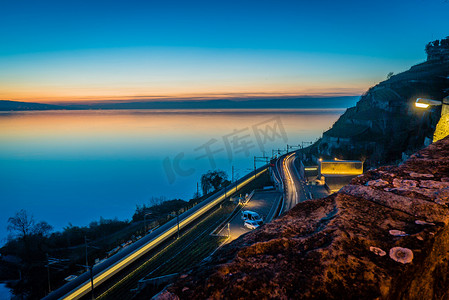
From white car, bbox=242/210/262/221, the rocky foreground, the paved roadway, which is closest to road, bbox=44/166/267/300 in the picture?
the paved roadway

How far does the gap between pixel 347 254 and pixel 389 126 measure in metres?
60.2

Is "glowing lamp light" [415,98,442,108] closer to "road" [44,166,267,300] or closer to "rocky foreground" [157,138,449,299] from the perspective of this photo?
"rocky foreground" [157,138,449,299]

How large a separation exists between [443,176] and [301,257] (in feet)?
6.14

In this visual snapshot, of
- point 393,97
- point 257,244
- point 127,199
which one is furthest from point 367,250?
point 127,199

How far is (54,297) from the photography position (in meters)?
16.3

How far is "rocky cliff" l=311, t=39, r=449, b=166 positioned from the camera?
47.8 meters

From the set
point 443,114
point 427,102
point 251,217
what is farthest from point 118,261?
point 443,114

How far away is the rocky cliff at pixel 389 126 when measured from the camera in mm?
47812

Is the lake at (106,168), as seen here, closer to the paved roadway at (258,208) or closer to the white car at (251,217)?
the paved roadway at (258,208)

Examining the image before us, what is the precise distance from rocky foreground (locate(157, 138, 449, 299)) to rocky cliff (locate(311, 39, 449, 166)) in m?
48.0

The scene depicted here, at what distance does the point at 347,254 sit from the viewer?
1.54 meters

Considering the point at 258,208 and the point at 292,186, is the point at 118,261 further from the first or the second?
the point at 292,186

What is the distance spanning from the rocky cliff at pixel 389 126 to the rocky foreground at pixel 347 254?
47970mm

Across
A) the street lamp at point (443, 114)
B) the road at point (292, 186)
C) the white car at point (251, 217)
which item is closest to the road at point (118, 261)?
the white car at point (251, 217)
